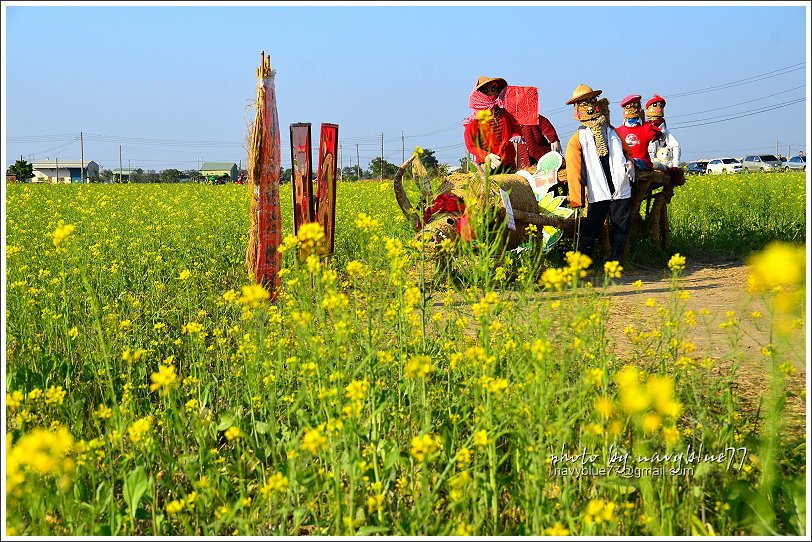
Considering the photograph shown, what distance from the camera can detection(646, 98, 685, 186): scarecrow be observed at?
7684mm

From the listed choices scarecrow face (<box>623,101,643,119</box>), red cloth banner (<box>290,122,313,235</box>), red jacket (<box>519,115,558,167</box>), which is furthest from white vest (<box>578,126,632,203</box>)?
red cloth banner (<box>290,122,313,235</box>)

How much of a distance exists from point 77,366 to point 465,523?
2496mm

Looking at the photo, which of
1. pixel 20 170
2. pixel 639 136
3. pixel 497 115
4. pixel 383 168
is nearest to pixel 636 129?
pixel 639 136

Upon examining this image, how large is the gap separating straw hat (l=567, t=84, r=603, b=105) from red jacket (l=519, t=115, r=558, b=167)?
852 millimetres

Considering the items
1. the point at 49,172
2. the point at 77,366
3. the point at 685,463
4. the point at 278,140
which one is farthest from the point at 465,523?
the point at 49,172

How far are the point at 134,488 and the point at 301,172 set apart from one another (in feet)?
12.2

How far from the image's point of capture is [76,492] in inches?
101

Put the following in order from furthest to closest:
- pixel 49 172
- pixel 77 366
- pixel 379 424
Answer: pixel 49 172 → pixel 77 366 → pixel 379 424

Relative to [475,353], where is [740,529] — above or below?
below

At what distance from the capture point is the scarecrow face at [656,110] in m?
7.77

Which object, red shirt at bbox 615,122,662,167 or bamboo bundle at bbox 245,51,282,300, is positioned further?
red shirt at bbox 615,122,662,167

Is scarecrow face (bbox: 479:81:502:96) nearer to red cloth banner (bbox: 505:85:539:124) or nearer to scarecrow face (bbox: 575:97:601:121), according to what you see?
red cloth banner (bbox: 505:85:539:124)

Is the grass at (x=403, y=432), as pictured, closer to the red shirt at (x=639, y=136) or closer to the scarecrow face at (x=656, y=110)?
the red shirt at (x=639, y=136)

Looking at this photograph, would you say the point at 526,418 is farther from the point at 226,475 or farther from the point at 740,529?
the point at 226,475
